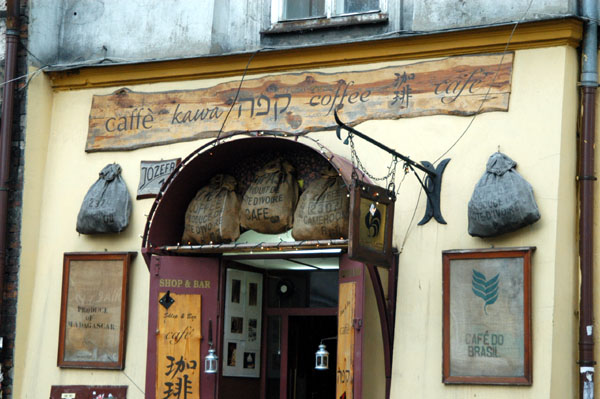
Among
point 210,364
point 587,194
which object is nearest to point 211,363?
point 210,364

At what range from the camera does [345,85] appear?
11.2 m

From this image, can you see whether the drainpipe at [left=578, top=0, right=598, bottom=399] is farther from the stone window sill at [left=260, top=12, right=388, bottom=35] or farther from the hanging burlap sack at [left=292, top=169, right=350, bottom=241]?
the hanging burlap sack at [left=292, top=169, right=350, bottom=241]

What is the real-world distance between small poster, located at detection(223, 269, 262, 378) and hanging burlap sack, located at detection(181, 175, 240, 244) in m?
0.56

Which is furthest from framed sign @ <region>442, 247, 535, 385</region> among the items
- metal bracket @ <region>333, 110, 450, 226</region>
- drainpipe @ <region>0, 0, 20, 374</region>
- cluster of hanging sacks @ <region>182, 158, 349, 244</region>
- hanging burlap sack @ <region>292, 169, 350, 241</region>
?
drainpipe @ <region>0, 0, 20, 374</region>

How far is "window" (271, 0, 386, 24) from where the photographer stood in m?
11.5

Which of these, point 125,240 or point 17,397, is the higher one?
point 125,240

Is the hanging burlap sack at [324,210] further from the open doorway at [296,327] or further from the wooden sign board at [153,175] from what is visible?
the wooden sign board at [153,175]

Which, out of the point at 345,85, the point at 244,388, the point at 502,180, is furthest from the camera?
the point at 244,388

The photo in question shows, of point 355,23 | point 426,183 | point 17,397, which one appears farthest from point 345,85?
point 17,397

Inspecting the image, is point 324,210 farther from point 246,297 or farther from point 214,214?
point 246,297

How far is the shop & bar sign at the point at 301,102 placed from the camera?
1063 centimetres

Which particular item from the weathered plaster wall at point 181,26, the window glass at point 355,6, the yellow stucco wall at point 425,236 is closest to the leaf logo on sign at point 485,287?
the yellow stucco wall at point 425,236

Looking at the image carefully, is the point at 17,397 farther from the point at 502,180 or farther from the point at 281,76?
the point at 502,180

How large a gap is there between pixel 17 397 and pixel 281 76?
15.0 ft
